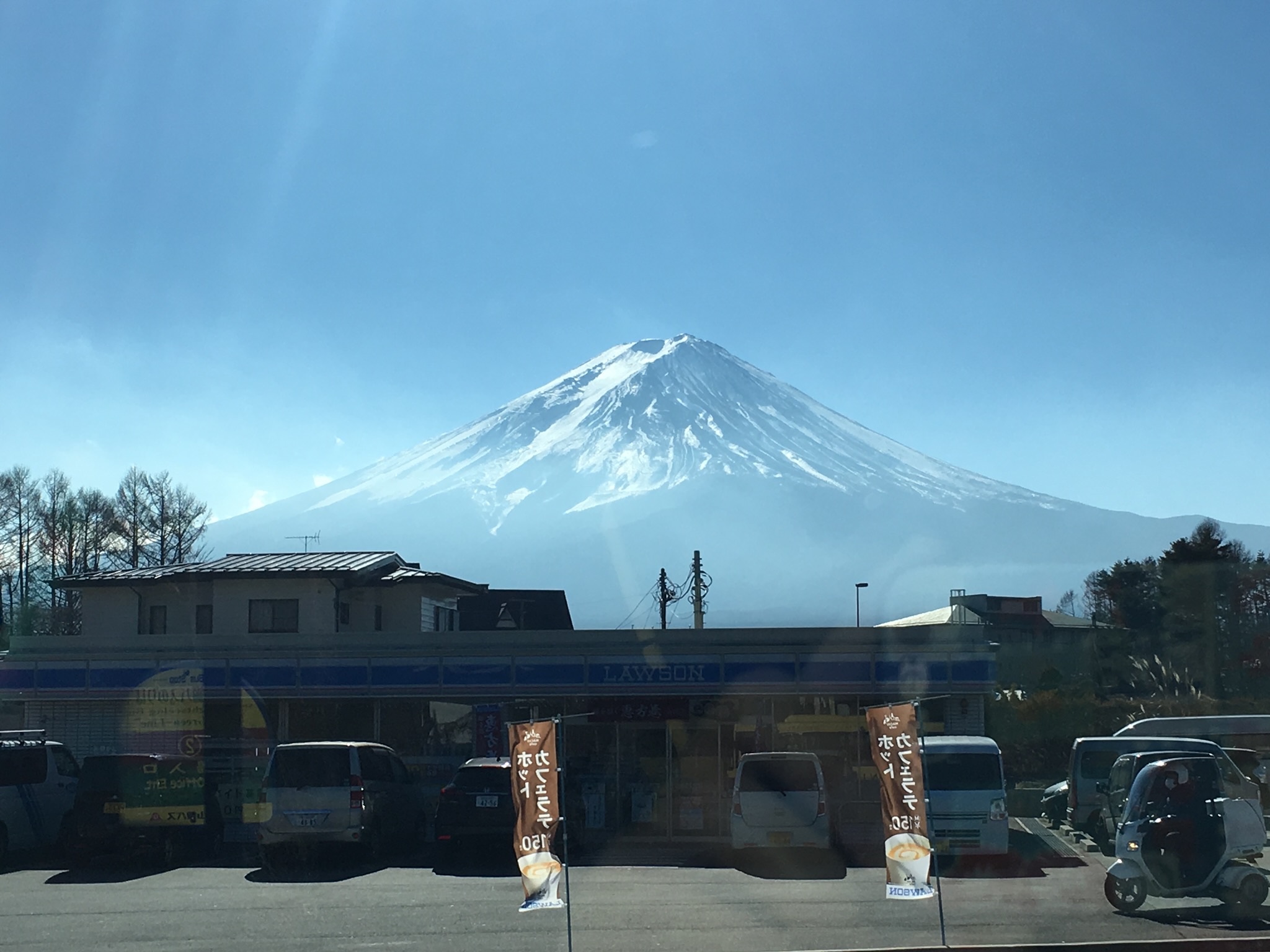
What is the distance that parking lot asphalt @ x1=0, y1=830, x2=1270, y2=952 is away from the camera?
35.3ft

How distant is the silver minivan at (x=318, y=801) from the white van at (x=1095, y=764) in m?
11.0

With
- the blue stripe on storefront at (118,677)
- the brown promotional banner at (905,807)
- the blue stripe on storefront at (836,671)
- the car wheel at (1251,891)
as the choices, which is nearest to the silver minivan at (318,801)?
the brown promotional banner at (905,807)

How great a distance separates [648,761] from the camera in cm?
2302

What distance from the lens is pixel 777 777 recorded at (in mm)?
16328

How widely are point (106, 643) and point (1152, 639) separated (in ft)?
160

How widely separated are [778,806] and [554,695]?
800cm

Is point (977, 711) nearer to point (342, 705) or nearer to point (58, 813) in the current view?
point (342, 705)

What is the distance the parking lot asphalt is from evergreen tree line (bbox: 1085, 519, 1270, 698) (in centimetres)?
3963

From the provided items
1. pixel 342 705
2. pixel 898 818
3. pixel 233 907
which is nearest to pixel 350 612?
pixel 342 705

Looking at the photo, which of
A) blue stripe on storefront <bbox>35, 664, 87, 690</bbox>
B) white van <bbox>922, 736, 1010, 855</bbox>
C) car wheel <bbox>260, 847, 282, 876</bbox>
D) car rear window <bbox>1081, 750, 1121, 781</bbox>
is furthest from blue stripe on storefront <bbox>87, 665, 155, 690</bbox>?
car rear window <bbox>1081, 750, 1121, 781</bbox>

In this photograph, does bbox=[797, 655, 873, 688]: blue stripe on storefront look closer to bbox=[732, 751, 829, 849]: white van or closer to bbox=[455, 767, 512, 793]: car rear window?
bbox=[732, 751, 829, 849]: white van

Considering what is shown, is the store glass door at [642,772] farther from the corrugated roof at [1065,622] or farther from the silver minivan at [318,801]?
the corrugated roof at [1065,622]

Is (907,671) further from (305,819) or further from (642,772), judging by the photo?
(305,819)

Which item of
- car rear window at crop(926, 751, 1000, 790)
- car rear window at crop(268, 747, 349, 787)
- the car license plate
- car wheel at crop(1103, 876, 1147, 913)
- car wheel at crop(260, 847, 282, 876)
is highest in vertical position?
car rear window at crop(268, 747, 349, 787)
